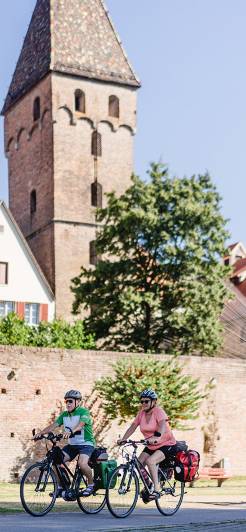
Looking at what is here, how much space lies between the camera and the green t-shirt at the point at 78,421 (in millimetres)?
12367

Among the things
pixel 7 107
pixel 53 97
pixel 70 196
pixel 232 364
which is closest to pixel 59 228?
pixel 70 196

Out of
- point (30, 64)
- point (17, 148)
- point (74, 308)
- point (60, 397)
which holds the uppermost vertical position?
point (30, 64)

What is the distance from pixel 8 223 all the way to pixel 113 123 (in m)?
9.41

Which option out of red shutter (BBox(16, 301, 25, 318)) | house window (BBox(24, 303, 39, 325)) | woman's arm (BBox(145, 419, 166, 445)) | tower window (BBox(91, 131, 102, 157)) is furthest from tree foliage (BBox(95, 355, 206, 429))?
tower window (BBox(91, 131, 102, 157))

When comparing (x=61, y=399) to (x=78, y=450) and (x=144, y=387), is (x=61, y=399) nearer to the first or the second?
(x=144, y=387)

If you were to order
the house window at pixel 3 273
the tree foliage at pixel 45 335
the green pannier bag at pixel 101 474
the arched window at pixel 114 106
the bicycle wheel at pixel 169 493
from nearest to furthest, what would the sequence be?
1. the green pannier bag at pixel 101 474
2. the bicycle wheel at pixel 169 493
3. the tree foliage at pixel 45 335
4. the house window at pixel 3 273
5. the arched window at pixel 114 106

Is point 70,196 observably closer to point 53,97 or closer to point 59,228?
point 59,228

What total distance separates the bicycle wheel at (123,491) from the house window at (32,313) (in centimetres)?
3253

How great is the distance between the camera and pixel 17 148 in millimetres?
52625

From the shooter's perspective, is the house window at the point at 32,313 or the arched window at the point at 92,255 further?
the arched window at the point at 92,255

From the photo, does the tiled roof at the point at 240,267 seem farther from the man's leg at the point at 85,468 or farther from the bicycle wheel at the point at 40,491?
the bicycle wheel at the point at 40,491

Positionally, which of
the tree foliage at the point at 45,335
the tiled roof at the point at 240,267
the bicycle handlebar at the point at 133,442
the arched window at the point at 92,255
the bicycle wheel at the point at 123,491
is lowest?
the bicycle wheel at the point at 123,491

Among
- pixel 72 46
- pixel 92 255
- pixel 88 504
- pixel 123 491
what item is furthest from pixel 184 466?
pixel 72 46

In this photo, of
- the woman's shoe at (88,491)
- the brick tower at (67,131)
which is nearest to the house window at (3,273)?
the brick tower at (67,131)
